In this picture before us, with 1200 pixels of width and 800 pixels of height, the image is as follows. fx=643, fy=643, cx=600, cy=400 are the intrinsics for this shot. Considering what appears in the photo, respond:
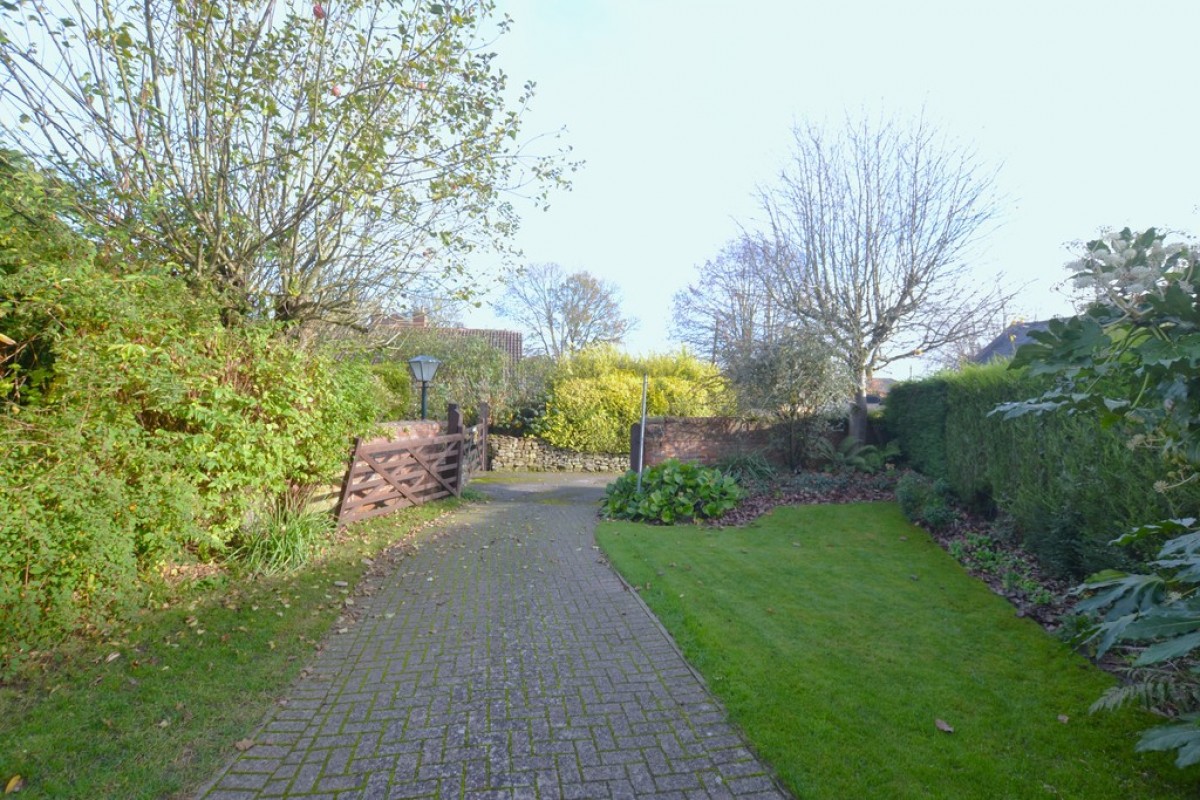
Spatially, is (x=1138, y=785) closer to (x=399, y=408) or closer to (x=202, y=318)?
(x=202, y=318)

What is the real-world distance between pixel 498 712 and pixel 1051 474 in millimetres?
5295

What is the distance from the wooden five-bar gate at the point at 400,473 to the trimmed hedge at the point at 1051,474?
8083mm

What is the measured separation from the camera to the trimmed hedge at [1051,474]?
4504 mm

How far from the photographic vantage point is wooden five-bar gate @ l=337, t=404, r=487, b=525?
914 cm

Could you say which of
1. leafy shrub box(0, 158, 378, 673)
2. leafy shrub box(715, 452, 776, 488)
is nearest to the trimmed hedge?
leafy shrub box(715, 452, 776, 488)

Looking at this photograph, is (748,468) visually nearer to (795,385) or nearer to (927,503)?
(795,385)

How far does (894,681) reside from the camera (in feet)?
13.2

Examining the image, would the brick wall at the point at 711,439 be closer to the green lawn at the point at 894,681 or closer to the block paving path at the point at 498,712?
the green lawn at the point at 894,681

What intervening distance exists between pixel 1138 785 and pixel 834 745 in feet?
4.25

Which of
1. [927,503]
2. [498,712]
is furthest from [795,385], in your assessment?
[498,712]

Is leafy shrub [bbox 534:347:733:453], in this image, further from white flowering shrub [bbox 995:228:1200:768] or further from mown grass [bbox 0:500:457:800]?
white flowering shrub [bbox 995:228:1200:768]

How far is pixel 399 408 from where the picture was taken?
655 inches

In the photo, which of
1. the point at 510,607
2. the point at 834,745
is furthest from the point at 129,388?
the point at 834,745

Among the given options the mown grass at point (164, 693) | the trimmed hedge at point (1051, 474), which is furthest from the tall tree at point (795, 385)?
the mown grass at point (164, 693)
